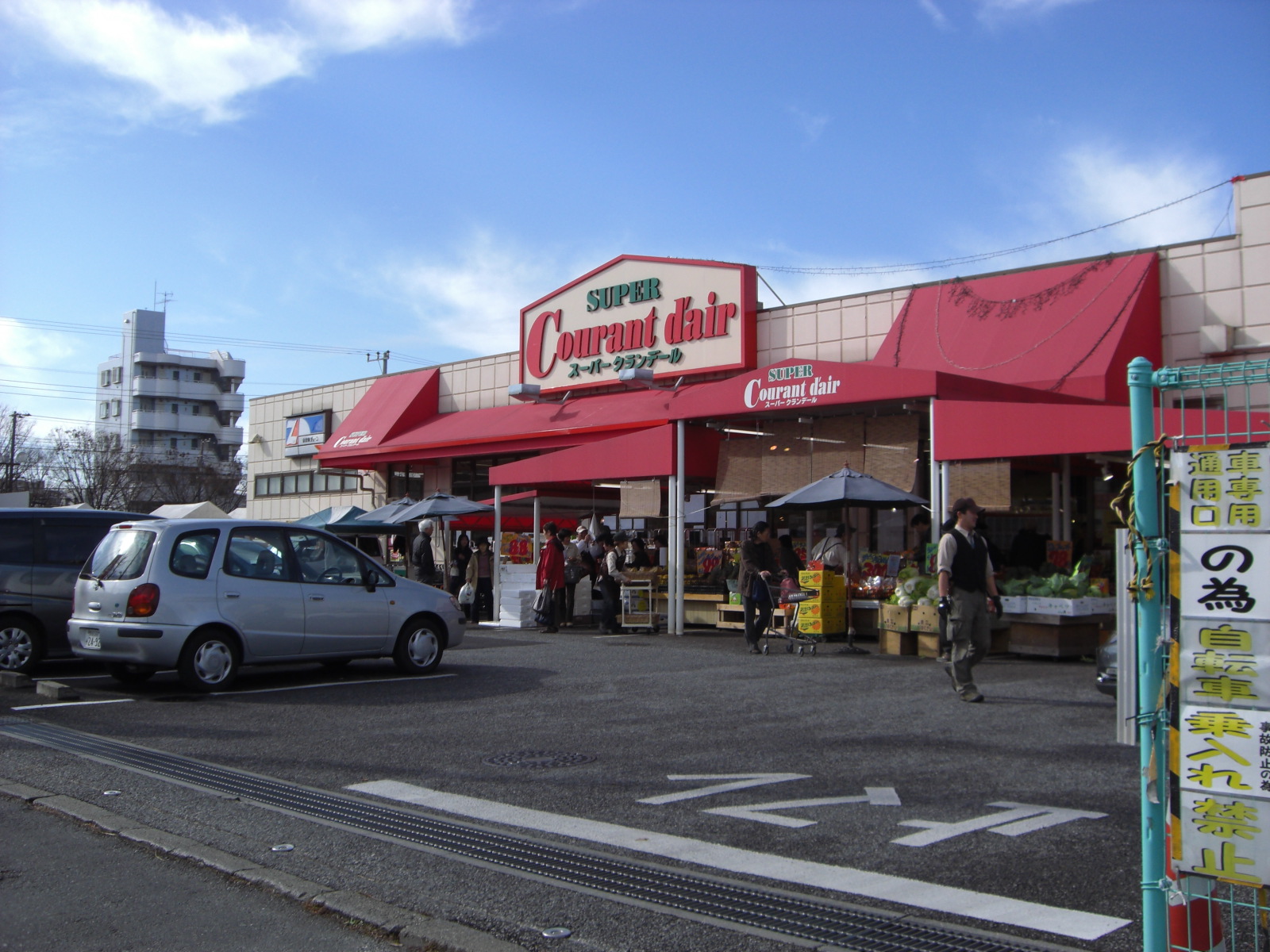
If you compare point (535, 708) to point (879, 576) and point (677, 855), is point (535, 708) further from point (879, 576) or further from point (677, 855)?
point (879, 576)

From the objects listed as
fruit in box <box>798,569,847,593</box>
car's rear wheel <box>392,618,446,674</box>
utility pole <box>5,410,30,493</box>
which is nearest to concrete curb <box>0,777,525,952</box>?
car's rear wheel <box>392,618,446,674</box>

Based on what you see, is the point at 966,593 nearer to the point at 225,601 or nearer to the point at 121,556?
the point at 225,601

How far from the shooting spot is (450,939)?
4.10 m

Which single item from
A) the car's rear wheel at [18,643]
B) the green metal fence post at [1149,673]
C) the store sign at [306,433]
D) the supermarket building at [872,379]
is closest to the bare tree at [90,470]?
the store sign at [306,433]

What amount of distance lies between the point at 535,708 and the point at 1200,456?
7.44 meters

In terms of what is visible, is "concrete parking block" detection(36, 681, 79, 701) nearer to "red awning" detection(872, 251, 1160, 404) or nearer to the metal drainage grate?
the metal drainage grate

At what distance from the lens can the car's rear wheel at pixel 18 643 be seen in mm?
11953

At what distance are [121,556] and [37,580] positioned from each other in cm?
224

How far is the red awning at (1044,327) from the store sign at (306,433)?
1868 cm

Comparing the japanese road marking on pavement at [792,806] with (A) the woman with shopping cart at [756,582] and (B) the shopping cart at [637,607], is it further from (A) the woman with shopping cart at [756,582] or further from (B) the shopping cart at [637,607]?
(B) the shopping cart at [637,607]

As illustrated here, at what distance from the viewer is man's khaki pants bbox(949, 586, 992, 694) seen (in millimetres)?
10070

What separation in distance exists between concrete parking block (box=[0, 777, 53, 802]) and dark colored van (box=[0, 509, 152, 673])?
5.86 m

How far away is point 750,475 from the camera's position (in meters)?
18.2

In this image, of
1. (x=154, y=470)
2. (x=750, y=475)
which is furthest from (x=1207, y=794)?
(x=154, y=470)
